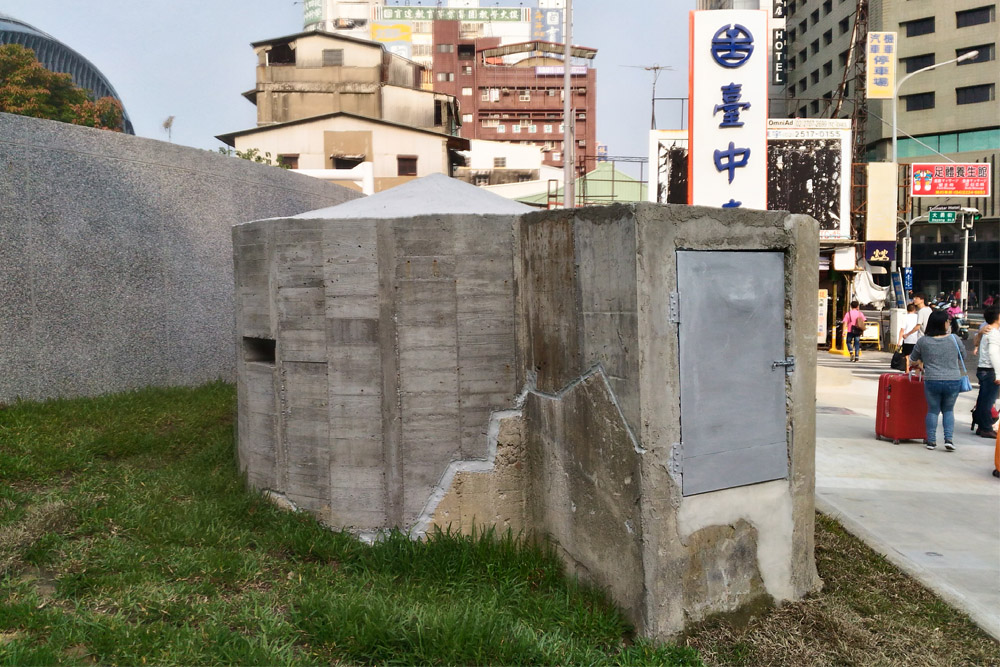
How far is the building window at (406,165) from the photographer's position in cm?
3177

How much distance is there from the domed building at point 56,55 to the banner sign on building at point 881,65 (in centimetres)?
4493

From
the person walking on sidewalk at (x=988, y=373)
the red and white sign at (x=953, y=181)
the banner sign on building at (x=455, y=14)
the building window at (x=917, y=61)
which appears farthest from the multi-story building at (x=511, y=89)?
the person walking on sidewalk at (x=988, y=373)

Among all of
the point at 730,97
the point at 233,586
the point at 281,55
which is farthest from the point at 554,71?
the point at 233,586

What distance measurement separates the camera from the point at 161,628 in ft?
13.4

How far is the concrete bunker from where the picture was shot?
4500 millimetres

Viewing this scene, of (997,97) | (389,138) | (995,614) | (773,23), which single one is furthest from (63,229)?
(997,97)

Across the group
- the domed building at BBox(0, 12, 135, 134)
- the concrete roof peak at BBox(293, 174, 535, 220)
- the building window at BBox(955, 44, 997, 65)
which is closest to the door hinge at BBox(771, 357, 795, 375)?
the concrete roof peak at BBox(293, 174, 535, 220)

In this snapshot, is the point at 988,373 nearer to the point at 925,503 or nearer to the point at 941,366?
the point at 941,366

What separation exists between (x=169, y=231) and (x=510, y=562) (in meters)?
6.94

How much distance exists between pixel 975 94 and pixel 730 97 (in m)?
30.9

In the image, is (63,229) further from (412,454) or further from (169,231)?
(412,454)

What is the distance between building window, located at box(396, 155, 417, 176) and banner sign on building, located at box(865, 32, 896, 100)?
18.3 m

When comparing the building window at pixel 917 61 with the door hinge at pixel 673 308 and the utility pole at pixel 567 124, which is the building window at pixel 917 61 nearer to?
the utility pole at pixel 567 124

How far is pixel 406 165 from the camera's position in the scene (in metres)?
32.1
